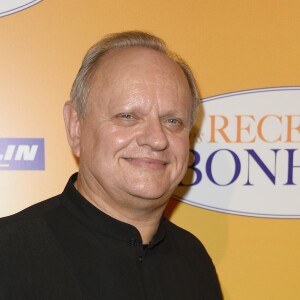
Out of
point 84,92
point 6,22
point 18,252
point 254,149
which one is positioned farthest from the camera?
point 254,149

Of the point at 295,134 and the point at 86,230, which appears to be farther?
the point at 295,134

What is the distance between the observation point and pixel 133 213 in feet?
3.68

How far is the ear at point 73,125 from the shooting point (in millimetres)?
1143

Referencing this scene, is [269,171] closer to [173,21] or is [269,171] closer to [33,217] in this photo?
[173,21]

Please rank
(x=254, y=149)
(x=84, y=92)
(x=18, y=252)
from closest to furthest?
(x=18, y=252)
(x=84, y=92)
(x=254, y=149)

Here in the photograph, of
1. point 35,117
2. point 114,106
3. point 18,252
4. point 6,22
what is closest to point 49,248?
point 18,252

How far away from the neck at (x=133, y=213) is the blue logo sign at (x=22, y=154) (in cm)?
28

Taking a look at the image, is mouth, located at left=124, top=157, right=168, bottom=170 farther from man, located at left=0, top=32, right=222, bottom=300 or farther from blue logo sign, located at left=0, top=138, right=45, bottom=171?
blue logo sign, located at left=0, top=138, right=45, bottom=171

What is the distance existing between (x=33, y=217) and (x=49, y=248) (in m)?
0.09

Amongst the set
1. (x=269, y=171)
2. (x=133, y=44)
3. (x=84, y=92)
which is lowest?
(x=269, y=171)

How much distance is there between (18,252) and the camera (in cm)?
99

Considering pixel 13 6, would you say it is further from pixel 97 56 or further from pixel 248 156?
pixel 248 156

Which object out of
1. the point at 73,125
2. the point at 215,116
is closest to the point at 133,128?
the point at 73,125

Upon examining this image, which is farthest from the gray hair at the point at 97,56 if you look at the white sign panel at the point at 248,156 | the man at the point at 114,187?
the white sign panel at the point at 248,156
